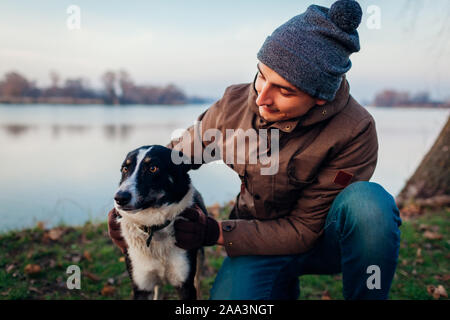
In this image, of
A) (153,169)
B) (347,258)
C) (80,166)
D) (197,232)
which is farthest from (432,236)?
(80,166)

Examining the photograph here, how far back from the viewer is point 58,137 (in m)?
8.30

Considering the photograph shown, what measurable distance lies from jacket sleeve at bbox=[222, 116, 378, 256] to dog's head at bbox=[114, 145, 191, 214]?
16.5 inches

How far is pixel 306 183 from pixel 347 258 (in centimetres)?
47

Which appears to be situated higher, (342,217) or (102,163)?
(342,217)

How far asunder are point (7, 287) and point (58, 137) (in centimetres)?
654

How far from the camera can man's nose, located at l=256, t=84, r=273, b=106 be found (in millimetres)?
1735

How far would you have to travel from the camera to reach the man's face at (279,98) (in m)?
1.73

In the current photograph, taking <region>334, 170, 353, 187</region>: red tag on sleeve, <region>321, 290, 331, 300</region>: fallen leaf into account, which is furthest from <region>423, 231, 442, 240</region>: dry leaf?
<region>334, 170, 353, 187</region>: red tag on sleeve

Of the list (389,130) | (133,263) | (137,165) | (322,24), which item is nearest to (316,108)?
(322,24)

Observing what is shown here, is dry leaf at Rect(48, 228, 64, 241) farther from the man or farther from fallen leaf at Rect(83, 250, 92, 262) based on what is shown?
the man

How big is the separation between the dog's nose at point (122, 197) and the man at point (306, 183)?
1.30 feet

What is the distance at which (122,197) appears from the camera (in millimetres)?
1838

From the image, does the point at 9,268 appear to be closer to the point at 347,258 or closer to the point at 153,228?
the point at 153,228
